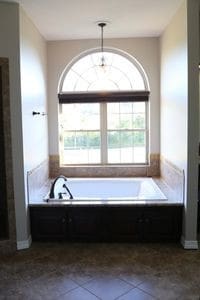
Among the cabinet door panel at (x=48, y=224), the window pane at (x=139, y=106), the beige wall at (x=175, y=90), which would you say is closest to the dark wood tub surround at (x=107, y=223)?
the cabinet door panel at (x=48, y=224)

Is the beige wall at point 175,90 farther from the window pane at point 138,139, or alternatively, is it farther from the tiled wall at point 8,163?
the tiled wall at point 8,163

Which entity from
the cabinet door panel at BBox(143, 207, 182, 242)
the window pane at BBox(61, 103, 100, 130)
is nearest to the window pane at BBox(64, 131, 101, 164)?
the window pane at BBox(61, 103, 100, 130)

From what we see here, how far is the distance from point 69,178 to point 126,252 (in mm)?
1854

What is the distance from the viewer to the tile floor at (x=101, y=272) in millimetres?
2639

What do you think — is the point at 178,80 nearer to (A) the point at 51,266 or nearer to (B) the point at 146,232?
(B) the point at 146,232

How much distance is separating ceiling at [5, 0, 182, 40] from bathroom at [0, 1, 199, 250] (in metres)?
0.12

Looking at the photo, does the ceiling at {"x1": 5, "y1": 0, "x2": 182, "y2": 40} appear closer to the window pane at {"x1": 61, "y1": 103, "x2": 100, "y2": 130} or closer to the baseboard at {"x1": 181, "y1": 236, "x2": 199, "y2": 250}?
the window pane at {"x1": 61, "y1": 103, "x2": 100, "y2": 130}

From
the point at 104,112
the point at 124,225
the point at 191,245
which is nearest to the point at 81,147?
the point at 104,112

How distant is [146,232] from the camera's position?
364 cm

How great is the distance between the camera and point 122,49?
4.84 m

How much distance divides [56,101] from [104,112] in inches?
32.2

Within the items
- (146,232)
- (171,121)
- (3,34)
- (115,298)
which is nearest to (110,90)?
(171,121)

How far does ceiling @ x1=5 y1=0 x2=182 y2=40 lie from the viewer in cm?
336

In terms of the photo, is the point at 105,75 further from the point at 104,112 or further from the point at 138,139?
the point at 138,139
